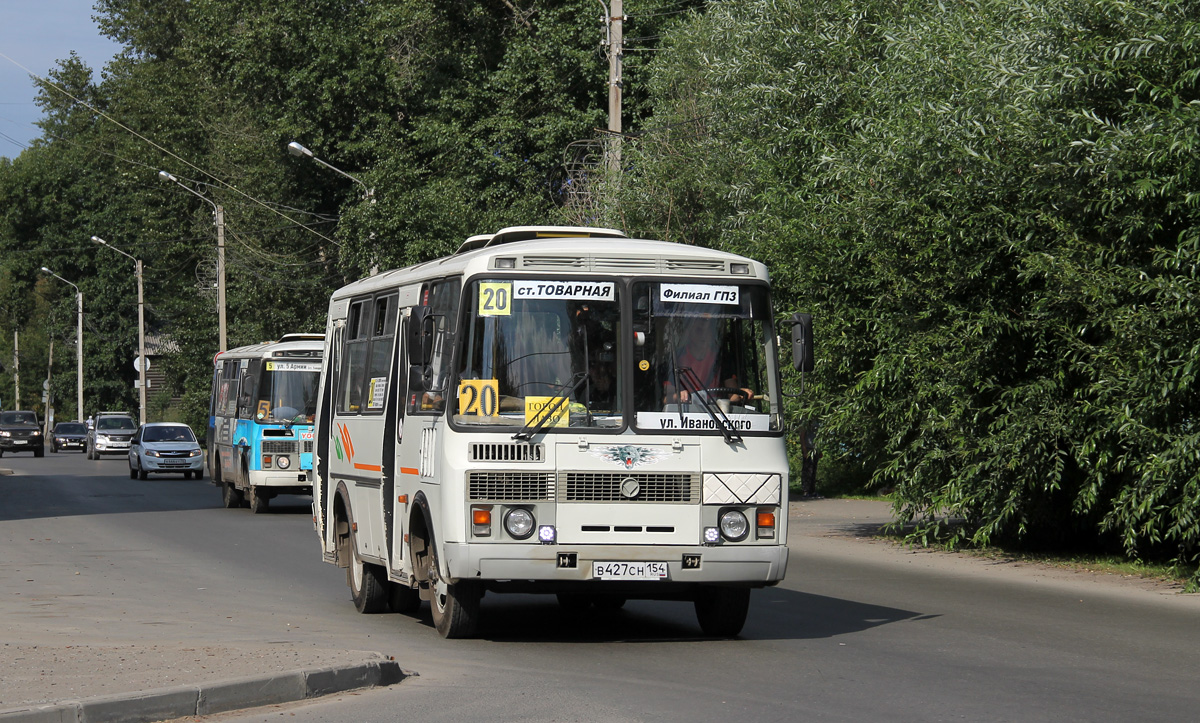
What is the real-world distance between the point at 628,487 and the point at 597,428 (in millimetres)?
451

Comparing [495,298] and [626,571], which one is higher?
[495,298]

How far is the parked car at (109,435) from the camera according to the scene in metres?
59.7

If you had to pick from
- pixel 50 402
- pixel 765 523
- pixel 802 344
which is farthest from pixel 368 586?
pixel 50 402

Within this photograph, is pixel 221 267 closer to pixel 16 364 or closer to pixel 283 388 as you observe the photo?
pixel 283 388

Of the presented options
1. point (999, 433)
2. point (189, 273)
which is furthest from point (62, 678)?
point (189, 273)

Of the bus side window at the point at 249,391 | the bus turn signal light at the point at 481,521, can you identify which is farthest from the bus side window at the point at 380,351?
the bus side window at the point at 249,391

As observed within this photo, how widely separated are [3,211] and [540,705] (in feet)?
→ 319

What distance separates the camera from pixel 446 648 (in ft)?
35.3

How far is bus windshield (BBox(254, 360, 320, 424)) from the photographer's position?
27766 millimetres

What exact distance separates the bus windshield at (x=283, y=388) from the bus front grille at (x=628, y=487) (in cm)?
1809

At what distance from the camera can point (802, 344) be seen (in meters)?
11.0

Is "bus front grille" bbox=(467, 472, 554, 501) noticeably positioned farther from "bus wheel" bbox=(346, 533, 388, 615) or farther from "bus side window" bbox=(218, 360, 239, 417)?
"bus side window" bbox=(218, 360, 239, 417)

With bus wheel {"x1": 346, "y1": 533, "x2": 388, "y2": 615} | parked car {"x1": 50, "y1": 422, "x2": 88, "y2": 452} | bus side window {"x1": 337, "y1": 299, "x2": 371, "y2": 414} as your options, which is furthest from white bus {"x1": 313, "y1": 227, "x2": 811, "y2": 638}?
parked car {"x1": 50, "y1": 422, "x2": 88, "y2": 452}

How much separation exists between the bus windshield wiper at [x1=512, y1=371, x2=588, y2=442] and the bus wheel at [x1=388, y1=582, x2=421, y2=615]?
353 cm
